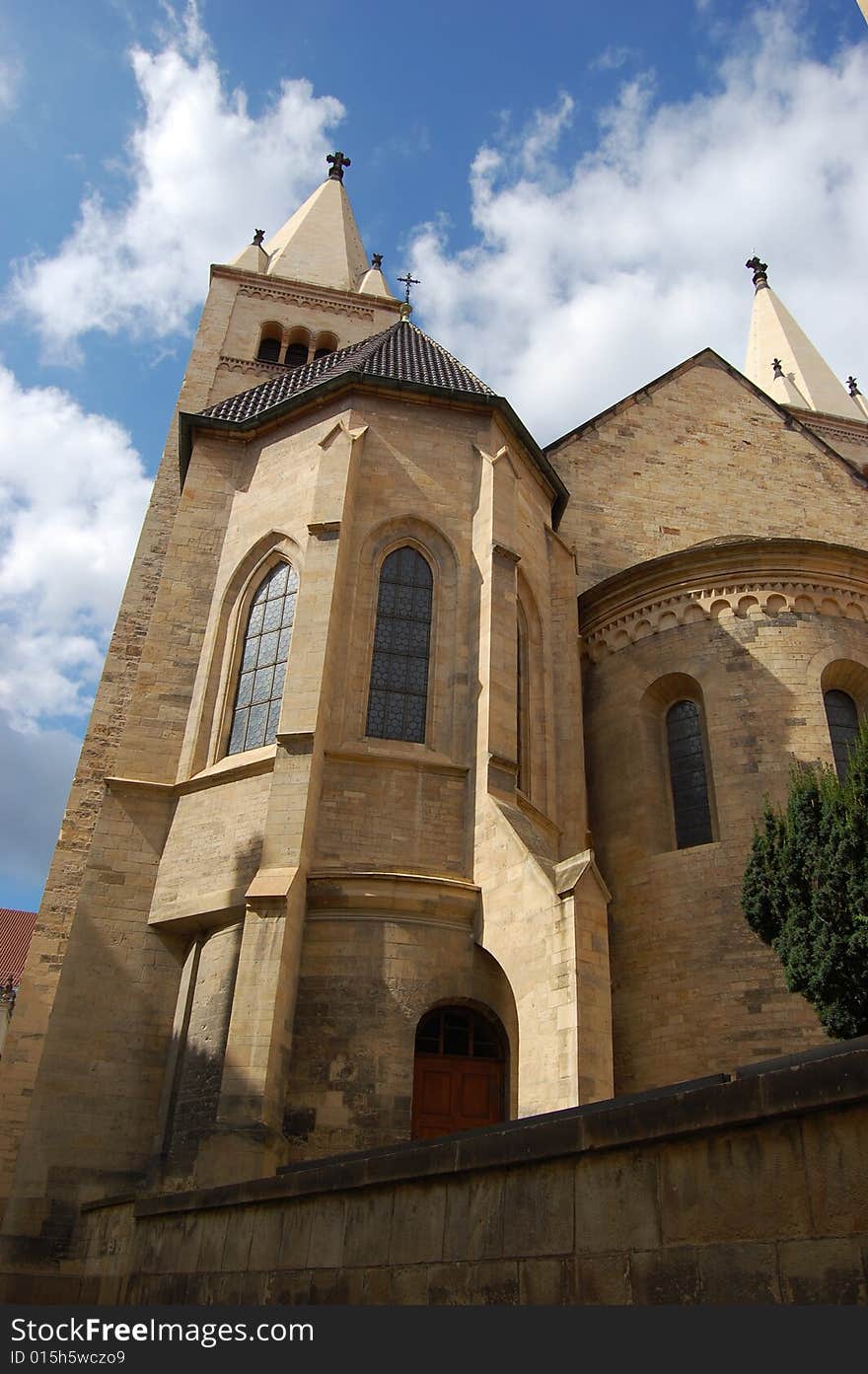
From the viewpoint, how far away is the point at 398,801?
13.3m

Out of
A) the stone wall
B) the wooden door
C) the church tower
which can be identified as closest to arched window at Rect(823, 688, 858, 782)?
the church tower

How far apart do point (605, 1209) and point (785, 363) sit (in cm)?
3809

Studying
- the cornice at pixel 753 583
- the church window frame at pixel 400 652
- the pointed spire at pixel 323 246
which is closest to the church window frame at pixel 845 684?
the cornice at pixel 753 583

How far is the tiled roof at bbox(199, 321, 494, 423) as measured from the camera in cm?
1766

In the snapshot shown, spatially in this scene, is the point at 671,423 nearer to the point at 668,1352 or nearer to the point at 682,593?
the point at 682,593

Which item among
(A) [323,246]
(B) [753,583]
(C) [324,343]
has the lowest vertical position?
(B) [753,583]

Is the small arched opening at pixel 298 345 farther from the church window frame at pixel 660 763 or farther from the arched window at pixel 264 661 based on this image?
the church window frame at pixel 660 763

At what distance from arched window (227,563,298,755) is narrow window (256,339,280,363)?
49.2 feet

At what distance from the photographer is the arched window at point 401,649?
14.2 meters

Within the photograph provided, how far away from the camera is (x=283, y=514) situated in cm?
1641

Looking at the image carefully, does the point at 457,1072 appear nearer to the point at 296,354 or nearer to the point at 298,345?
the point at 296,354

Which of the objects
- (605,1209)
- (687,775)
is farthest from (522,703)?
(605,1209)

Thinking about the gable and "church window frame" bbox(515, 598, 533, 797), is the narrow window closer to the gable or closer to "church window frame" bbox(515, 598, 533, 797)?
the gable

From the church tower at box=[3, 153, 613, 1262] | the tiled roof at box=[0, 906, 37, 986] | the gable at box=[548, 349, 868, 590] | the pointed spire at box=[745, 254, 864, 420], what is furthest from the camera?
the tiled roof at box=[0, 906, 37, 986]
